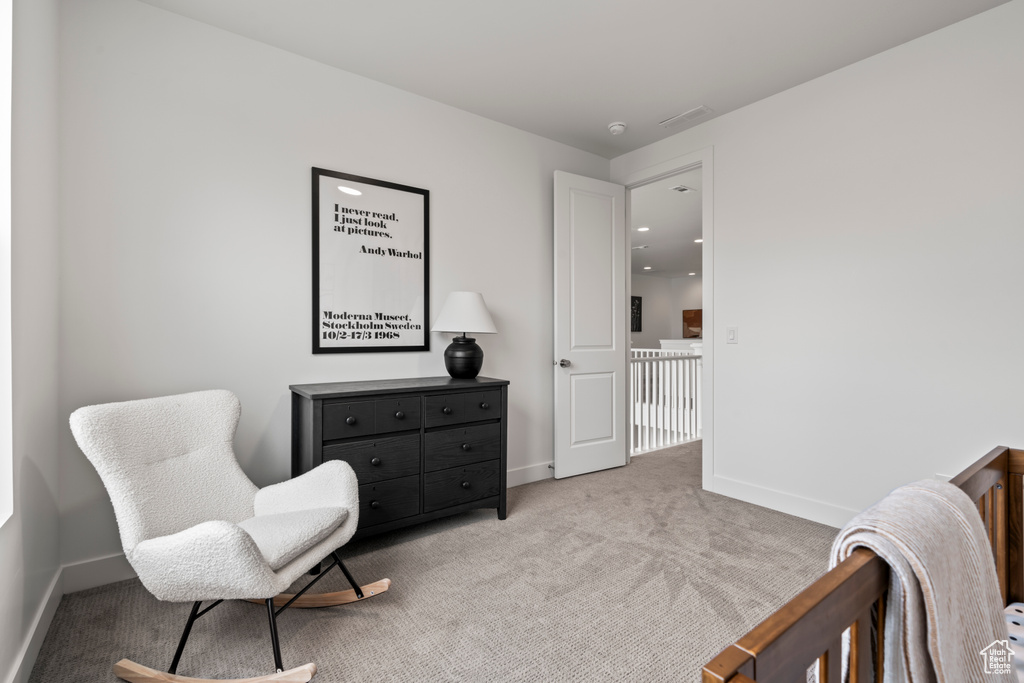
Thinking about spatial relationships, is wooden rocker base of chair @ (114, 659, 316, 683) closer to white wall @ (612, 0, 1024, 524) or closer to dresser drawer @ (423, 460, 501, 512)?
dresser drawer @ (423, 460, 501, 512)

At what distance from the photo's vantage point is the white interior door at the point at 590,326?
356 cm

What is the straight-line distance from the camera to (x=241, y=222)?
7.85 ft

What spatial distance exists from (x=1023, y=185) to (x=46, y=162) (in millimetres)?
3949

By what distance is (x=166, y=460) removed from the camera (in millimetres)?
1815

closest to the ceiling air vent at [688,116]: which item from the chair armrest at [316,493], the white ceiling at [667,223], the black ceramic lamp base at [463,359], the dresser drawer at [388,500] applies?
the white ceiling at [667,223]

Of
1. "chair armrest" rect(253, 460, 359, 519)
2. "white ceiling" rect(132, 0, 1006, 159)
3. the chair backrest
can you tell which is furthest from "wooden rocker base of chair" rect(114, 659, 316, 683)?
"white ceiling" rect(132, 0, 1006, 159)

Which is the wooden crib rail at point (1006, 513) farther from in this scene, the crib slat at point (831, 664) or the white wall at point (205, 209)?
the white wall at point (205, 209)

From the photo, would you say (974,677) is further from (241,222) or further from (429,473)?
(241,222)

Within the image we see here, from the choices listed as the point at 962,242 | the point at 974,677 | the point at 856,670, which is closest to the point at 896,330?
the point at 962,242

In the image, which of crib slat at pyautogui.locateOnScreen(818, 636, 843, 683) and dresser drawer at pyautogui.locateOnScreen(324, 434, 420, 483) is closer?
crib slat at pyautogui.locateOnScreen(818, 636, 843, 683)

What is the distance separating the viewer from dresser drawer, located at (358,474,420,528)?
2.34m

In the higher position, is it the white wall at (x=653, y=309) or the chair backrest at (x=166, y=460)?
the white wall at (x=653, y=309)

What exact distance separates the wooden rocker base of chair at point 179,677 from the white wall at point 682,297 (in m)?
9.80

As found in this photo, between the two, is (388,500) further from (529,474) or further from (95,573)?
(529,474)
